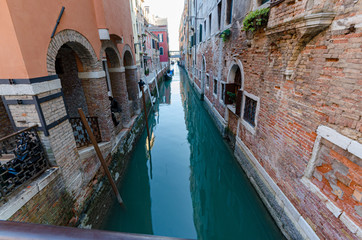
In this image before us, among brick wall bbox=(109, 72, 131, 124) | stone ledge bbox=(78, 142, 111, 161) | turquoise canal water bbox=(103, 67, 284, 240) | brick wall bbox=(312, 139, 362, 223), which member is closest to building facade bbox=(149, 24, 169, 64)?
brick wall bbox=(109, 72, 131, 124)

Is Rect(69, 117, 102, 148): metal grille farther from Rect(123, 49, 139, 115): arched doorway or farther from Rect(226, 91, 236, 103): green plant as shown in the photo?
Rect(226, 91, 236, 103): green plant

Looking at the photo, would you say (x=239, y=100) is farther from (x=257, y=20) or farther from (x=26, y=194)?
(x=26, y=194)

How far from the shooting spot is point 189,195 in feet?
16.7

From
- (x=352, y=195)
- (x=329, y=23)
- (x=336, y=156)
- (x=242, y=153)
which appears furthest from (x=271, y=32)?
(x=242, y=153)

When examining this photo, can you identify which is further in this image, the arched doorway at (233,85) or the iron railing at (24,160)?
the arched doorway at (233,85)

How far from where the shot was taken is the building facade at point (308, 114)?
224 cm

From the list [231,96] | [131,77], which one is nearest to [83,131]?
[131,77]

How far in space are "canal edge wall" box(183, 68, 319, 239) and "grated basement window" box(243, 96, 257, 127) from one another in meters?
0.83

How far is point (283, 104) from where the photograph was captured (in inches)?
137

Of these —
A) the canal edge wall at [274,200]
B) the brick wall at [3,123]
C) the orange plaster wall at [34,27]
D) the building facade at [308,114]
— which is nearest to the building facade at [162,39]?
the building facade at [308,114]

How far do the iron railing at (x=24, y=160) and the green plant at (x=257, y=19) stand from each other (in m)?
4.73

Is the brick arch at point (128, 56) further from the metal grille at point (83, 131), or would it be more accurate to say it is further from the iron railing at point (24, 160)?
the iron railing at point (24, 160)

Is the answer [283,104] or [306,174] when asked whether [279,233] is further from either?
[283,104]

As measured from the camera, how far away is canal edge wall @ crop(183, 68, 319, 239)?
3070 millimetres
